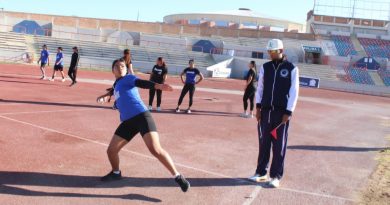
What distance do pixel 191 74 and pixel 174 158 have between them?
6.75 metres

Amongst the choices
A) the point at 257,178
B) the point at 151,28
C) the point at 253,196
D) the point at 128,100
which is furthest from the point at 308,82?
the point at 128,100

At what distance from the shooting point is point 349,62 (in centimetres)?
5241

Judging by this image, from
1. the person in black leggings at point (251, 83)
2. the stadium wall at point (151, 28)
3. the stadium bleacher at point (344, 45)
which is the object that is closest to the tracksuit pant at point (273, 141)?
the person in black leggings at point (251, 83)

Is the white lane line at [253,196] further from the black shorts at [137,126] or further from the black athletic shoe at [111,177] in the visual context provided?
the black athletic shoe at [111,177]

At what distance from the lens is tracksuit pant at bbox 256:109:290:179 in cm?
618

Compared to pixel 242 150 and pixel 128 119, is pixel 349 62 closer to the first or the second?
pixel 242 150

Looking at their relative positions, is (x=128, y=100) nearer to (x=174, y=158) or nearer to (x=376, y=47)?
(x=174, y=158)

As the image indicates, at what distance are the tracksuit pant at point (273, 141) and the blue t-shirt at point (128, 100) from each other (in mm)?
1730

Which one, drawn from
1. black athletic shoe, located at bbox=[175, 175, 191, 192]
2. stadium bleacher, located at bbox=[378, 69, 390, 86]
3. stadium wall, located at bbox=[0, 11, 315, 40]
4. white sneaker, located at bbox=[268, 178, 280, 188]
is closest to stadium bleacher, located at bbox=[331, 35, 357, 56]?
stadium wall, located at bbox=[0, 11, 315, 40]

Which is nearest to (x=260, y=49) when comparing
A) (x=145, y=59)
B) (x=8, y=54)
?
(x=145, y=59)

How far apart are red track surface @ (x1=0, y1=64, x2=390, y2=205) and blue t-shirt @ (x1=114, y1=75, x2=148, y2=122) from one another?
96 centimetres

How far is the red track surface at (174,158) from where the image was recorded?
5609 mm

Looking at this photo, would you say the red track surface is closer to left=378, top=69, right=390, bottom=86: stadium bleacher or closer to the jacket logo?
the jacket logo

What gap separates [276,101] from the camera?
6137mm
